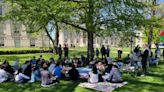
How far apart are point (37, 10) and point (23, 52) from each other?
27.8 metres

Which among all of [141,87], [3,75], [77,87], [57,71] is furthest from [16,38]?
[141,87]

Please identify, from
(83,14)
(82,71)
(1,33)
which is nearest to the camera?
(82,71)

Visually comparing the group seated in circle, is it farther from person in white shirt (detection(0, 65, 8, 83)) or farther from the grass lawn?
the grass lawn

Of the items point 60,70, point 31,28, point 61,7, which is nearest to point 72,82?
point 60,70

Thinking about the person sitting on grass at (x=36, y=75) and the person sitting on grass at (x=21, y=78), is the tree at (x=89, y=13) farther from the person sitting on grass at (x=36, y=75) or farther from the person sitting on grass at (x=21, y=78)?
the person sitting on grass at (x=21, y=78)

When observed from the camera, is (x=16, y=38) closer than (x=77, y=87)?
No

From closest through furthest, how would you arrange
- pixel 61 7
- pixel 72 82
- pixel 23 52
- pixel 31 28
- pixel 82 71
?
pixel 72 82
pixel 82 71
pixel 61 7
pixel 31 28
pixel 23 52

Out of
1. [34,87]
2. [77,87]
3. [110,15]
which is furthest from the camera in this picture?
[110,15]

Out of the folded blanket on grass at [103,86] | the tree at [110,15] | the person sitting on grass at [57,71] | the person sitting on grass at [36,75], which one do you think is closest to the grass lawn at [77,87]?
the folded blanket on grass at [103,86]

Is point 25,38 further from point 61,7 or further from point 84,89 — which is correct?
point 84,89

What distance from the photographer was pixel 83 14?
28.0 meters

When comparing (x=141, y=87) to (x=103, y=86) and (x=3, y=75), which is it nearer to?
(x=103, y=86)

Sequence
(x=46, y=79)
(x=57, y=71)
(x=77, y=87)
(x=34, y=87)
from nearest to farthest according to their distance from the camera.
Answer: (x=77, y=87), (x=34, y=87), (x=46, y=79), (x=57, y=71)

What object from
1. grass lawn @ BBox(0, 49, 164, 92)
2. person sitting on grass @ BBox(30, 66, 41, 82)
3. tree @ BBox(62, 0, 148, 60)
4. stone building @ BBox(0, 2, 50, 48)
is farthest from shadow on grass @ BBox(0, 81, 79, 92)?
stone building @ BBox(0, 2, 50, 48)
